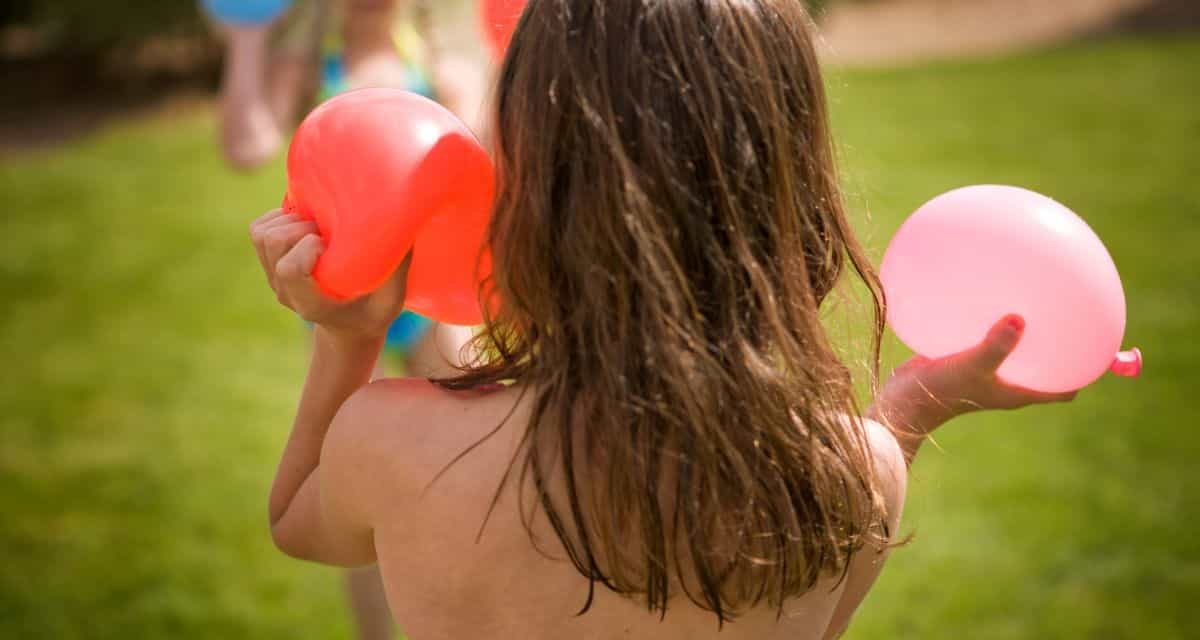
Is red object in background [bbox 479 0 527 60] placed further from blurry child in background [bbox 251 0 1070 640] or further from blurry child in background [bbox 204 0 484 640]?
blurry child in background [bbox 204 0 484 640]

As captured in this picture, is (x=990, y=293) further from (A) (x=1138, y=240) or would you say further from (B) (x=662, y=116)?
(A) (x=1138, y=240)

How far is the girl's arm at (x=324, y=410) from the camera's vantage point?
1285 millimetres

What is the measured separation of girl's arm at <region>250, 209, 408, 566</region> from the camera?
4.22 feet

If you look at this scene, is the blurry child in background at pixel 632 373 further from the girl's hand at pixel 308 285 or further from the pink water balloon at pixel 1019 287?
the pink water balloon at pixel 1019 287

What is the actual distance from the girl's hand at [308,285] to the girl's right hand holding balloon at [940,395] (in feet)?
1.98

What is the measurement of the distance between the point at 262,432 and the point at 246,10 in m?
2.30

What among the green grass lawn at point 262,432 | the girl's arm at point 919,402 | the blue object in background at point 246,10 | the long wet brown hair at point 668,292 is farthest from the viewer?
the green grass lawn at point 262,432

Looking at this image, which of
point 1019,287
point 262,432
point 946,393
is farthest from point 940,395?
point 262,432

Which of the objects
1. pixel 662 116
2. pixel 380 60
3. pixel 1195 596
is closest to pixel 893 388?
pixel 662 116

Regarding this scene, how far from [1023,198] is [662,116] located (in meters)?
0.53

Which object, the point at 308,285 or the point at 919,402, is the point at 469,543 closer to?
the point at 308,285

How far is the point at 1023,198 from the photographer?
1.47 meters

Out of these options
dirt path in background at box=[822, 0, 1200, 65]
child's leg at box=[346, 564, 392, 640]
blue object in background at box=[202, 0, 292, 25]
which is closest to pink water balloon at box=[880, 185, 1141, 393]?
child's leg at box=[346, 564, 392, 640]

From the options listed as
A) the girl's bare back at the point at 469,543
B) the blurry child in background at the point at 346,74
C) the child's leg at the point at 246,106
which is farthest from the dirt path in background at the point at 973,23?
the girl's bare back at the point at 469,543
